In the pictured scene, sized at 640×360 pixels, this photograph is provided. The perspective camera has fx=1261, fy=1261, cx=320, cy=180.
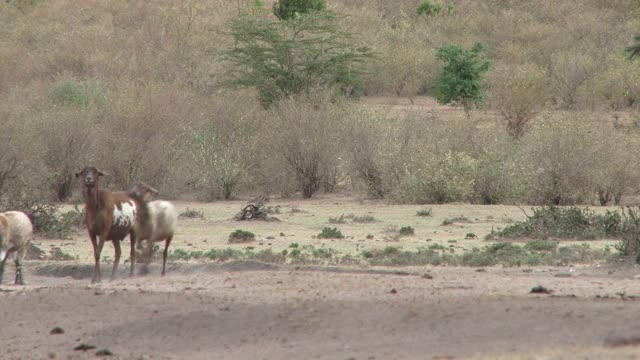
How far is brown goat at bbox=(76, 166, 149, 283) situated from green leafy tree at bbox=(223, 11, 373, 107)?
19.3m

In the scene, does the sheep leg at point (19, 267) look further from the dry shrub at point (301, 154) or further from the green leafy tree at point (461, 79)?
the green leafy tree at point (461, 79)

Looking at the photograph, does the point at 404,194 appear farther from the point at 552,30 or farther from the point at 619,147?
the point at 552,30

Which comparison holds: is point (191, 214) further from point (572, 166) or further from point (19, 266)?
point (19, 266)

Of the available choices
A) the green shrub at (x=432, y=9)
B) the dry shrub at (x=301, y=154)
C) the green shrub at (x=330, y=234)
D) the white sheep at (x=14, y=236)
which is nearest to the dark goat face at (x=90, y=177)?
the white sheep at (x=14, y=236)

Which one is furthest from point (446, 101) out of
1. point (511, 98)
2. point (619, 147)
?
point (619, 147)

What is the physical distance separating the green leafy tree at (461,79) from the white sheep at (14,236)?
2559 centimetres

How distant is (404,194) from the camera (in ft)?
83.5

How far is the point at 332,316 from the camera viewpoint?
36.5ft

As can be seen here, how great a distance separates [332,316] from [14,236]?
200 inches

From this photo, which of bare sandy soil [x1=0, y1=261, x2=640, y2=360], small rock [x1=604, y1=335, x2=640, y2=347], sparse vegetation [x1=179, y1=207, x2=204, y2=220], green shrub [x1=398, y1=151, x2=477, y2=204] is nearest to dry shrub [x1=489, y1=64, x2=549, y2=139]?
green shrub [x1=398, y1=151, x2=477, y2=204]

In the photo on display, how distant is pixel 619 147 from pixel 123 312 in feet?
52.7

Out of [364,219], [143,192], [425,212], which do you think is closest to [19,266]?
[143,192]

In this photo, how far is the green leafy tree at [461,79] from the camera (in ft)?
131

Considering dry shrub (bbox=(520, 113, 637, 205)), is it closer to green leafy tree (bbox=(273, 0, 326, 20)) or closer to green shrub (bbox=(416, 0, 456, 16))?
green leafy tree (bbox=(273, 0, 326, 20))
